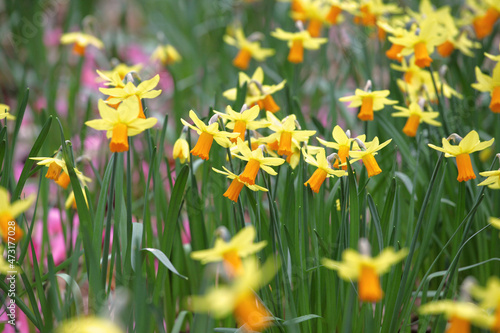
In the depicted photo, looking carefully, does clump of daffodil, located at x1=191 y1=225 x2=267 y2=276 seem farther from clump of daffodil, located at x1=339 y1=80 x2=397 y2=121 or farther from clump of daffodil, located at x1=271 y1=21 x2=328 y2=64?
clump of daffodil, located at x1=271 y1=21 x2=328 y2=64

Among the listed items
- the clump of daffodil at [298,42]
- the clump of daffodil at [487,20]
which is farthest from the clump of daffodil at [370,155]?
the clump of daffodil at [487,20]

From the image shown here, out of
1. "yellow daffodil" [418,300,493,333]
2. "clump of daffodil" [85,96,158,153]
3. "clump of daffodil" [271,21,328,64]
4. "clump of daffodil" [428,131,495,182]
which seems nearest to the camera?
"yellow daffodil" [418,300,493,333]

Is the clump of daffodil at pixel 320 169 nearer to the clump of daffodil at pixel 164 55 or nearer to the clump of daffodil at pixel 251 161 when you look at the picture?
the clump of daffodil at pixel 251 161

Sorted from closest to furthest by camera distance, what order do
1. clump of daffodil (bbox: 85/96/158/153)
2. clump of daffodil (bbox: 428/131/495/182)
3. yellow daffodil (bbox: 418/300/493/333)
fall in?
yellow daffodil (bbox: 418/300/493/333), clump of daffodil (bbox: 85/96/158/153), clump of daffodil (bbox: 428/131/495/182)

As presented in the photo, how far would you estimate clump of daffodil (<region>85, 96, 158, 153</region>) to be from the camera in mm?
1029

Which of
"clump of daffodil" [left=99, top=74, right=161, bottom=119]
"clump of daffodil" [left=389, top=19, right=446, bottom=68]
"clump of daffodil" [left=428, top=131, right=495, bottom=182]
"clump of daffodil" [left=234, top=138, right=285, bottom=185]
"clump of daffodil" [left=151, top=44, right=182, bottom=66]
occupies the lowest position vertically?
"clump of daffodil" [left=428, top=131, right=495, bottom=182]

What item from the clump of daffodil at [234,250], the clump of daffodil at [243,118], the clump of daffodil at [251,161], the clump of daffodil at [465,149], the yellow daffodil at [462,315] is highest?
the clump of daffodil at [243,118]

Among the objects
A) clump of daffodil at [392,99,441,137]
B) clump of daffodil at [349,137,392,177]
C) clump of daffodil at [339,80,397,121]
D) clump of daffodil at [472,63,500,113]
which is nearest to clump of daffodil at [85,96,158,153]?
clump of daffodil at [349,137,392,177]

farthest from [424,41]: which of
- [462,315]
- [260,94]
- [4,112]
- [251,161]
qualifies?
[4,112]

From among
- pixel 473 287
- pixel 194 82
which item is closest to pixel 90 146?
pixel 194 82

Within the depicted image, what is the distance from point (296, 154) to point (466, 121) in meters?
0.99

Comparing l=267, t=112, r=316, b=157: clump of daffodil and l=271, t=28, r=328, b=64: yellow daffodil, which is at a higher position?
l=271, t=28, r=328, b=64: yellow daffodil

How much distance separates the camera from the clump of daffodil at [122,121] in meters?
1.03

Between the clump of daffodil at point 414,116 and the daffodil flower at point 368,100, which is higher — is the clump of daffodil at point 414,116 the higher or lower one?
the lower one
